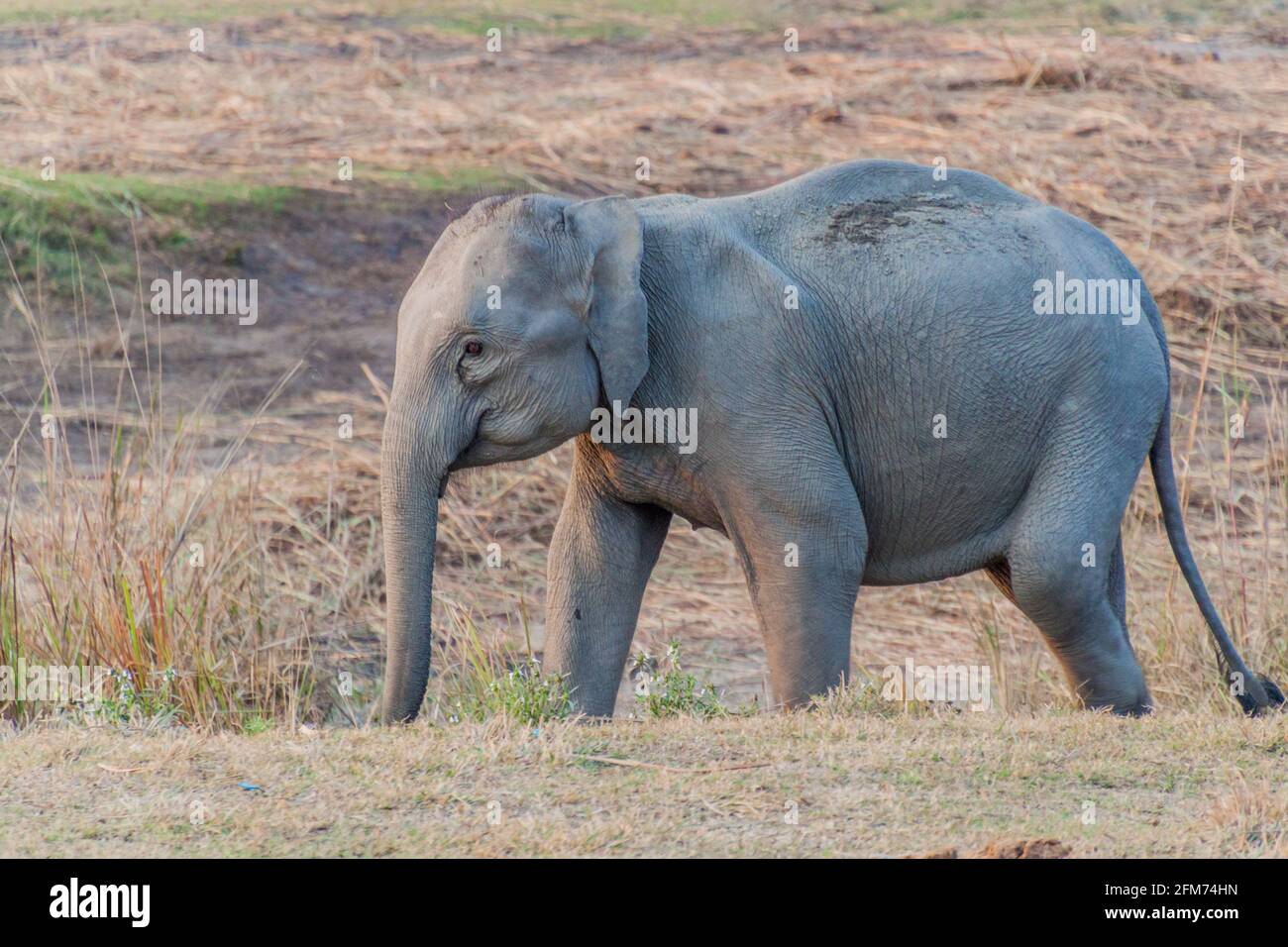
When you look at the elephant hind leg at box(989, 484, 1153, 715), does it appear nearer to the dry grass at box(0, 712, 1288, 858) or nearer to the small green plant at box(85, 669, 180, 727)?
the dry grass at box(0, 712, 1288, 858)

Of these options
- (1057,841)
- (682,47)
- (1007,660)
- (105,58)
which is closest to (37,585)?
(1007,660)

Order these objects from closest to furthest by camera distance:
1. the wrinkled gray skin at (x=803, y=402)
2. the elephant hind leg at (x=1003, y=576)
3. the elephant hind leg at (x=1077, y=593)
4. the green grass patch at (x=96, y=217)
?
the wrinkled gray skin at (x=803, y=402)
the elephant hind leg at (x=1077, y=593)
the elephant hind leg at (x=1003, y=576)
the green grass patch at (x=96, y=217)

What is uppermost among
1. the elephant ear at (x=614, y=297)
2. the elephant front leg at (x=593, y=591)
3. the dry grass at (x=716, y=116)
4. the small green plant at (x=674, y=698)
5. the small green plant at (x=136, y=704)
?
the elephant ear at (x=614, y=297)

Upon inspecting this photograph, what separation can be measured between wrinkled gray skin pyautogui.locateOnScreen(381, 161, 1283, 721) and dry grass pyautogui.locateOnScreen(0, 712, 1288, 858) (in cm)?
71

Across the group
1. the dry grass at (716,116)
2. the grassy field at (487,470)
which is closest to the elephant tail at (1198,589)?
the grassy field at (487,470)

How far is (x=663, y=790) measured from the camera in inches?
214

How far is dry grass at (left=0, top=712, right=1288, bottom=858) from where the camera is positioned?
511 cm

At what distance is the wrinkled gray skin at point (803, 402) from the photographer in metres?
6.46

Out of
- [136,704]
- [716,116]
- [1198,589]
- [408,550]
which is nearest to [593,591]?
[408,550]

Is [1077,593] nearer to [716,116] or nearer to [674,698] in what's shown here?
[674,698]

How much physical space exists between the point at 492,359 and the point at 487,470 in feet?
15.3

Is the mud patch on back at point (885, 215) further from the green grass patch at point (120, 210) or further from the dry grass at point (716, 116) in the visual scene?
the green grass patch at point (120, 210)

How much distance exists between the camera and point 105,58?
1750 cm

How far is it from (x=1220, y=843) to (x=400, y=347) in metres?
2.97
